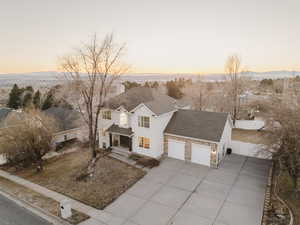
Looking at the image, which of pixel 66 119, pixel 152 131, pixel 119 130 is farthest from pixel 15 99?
pixel 152 131

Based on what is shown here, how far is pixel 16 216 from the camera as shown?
997 cm

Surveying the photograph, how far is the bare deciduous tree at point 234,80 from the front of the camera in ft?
88.4

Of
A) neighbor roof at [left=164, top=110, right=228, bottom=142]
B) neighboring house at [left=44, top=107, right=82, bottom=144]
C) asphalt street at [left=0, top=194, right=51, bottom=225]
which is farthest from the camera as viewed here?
neighboring house at [left=44, top=107, right=82, bottom=144]

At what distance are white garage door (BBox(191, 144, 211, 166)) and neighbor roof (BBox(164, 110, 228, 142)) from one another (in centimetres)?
92

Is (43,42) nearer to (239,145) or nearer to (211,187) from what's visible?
(211,187)

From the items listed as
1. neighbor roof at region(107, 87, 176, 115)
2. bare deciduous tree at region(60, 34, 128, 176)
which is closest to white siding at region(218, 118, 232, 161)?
neighbor roof at region(107, 87, 176, 115)

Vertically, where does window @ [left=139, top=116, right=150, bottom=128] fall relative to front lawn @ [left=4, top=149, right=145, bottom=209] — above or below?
above

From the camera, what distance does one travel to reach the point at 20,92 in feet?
118

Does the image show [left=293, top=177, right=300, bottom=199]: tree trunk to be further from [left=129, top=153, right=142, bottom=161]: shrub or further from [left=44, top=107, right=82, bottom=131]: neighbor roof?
[left=44, top=107, right=82, bottom=131]: neighbor roof

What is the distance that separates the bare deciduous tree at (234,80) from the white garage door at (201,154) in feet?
49.6

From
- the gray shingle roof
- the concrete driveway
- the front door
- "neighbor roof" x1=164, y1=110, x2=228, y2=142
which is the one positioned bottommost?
the concrete driveway

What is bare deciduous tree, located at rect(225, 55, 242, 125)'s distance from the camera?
26.9 meters

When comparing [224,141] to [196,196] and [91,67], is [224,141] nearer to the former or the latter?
[196,196]

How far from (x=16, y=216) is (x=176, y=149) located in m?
13.0
